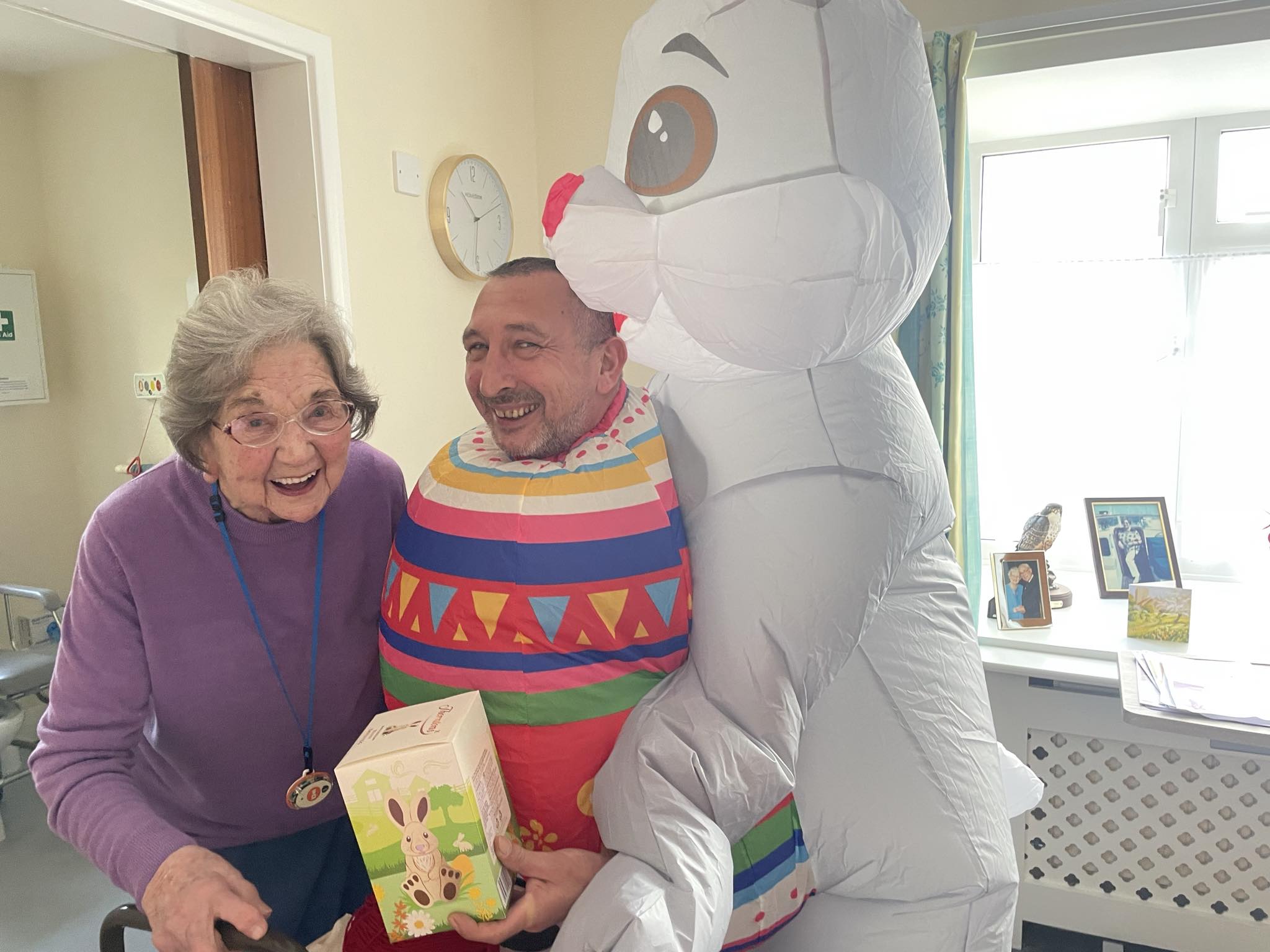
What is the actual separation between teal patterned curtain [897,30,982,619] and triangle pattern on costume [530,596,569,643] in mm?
1410

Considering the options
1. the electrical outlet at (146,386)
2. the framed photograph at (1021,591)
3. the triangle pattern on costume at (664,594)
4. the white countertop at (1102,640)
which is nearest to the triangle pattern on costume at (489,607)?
the triangle pattern on costume at (664,594)

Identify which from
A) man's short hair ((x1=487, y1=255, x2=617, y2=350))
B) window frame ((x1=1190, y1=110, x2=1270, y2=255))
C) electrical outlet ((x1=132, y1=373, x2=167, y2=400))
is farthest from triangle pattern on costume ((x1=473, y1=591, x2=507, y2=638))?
window frame ((x1=1190, y1=110, x2=1270, y2=255))

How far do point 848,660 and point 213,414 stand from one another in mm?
799

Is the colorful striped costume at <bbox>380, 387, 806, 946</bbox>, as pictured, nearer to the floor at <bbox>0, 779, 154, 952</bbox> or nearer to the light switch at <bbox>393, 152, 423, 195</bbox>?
the light switch at <bbox>393, 152, 423, 195</bbox>

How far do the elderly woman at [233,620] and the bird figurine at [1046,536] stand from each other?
1.59m

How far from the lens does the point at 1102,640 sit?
200 cm

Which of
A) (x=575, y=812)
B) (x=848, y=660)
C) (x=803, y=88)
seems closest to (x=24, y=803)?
(x=575, y=812)

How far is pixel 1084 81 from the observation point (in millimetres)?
2061

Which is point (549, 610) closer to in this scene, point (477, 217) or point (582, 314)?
point (582, 314)

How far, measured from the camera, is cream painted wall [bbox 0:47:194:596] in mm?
2404

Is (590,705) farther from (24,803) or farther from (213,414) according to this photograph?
(24,803)

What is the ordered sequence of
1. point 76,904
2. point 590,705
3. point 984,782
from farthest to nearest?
point 76,904, point 984,782, point 590,705

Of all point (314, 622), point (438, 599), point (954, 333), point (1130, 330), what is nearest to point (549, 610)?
point (438, 599)

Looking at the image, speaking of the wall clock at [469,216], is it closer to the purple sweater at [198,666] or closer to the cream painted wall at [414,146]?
the cream painted wall at [414,146]
